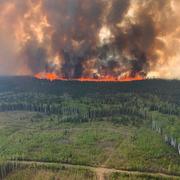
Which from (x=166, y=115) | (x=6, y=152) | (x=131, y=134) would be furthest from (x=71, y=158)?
(x=166, y=115)

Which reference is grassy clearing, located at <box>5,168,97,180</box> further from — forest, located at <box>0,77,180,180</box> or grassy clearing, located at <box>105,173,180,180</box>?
grassy clearing, located at <box>105,173,180,180</box>

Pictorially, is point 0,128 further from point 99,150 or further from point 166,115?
point 166,115

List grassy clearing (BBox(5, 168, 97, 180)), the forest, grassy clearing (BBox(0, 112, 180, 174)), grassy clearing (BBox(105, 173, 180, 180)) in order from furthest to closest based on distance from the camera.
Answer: grassy clearing (BBox(0, 112, 180, 174)), the forest, grassy clearing (BBox(5, 168, 97, 180)), grassy clearing (BBox(105, 173, 180, 180))

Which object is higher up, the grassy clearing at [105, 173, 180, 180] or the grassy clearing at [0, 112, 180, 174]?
the grassy clearing at [0, 112, 180, 174]

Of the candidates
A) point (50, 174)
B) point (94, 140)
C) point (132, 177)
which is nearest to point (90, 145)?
point (94, 140)

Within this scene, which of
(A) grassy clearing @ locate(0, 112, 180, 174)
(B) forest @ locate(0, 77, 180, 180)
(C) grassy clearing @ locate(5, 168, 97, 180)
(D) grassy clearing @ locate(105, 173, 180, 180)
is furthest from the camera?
(A) grassy clearing @ locate(0, 112, 180, 174)

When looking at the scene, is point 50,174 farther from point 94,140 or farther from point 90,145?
point 94,140

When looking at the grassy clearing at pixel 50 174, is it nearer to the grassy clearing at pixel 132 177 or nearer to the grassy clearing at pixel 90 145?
the grassy clearing at pixel 132 177

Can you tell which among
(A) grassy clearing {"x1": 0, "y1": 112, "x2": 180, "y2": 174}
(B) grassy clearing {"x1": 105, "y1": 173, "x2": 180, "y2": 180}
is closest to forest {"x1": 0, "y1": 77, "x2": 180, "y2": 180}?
(A) grassy clearing {"x1": 0, "y1": 112, "x2": 180, "y2": 174}

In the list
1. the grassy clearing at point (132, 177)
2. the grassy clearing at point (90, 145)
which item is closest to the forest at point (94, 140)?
the grassy clearing at point (90, 145)

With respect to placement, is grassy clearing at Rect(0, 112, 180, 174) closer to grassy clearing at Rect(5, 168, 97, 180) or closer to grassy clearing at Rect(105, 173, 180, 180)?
grassy clearing at Rect(105, 173, 180, 180)

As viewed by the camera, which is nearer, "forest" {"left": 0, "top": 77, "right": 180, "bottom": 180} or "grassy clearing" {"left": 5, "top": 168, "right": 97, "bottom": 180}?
"grassy clearing" {"left": 5, "top": 168, "right": 97, "bottom": 180}
